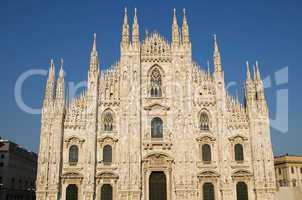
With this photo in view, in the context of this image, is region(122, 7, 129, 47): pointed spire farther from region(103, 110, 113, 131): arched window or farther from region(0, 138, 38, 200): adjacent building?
region(0, 138, 38, 200): adjacent building

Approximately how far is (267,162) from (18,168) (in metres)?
42.4

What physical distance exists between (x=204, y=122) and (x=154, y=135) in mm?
5432

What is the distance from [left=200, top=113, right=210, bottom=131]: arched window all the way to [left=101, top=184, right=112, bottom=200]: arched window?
36.7 ft

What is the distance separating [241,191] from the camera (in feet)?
125

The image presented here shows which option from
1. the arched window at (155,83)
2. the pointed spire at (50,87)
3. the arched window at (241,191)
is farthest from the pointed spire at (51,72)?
the arched window at (241,191)

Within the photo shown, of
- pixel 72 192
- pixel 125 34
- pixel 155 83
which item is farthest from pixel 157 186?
pixel 125 34

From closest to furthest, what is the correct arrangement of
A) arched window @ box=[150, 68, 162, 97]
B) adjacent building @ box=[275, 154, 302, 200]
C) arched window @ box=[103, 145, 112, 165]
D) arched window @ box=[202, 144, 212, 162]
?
arched window @ box=[103, 145, 112, 165]
arched window @ box=[202, 144, 212, 162]
arched window @ box=[150, 68, 162, 97]
adjacent building @ box=[275, 154, 302, 200]

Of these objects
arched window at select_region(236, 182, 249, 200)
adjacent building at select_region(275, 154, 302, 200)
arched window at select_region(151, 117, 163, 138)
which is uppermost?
arched window at select_region(151, 117, 163, 138)

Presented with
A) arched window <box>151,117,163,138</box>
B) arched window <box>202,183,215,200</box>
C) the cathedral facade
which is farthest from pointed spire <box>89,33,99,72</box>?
arched window <box>202,183,215,200</box>

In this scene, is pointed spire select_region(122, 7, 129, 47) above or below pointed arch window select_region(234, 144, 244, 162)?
above

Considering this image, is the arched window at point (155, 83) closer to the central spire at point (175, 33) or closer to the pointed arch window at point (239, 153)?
the central spire at point (175, 33)

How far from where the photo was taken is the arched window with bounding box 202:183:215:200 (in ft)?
125

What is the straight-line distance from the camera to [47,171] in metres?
36.6

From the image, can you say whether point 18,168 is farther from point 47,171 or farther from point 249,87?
point 249,87
